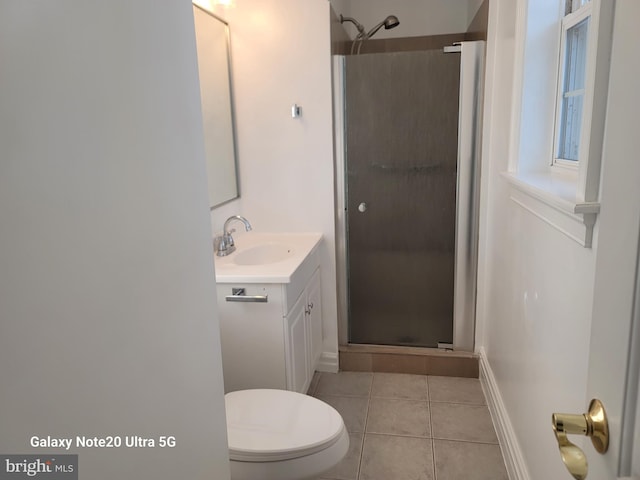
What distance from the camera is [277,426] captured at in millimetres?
1595

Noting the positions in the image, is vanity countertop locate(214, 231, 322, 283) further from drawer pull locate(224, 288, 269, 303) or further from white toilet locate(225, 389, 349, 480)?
white toilet locate(225, 389, 349, 480)

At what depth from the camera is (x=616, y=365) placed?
58cm

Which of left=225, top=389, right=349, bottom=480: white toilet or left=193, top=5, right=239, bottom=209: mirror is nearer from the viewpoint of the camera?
left=225, top=389, right=349, bottom=480: white toilet

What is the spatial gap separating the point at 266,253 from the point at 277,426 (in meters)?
1.11

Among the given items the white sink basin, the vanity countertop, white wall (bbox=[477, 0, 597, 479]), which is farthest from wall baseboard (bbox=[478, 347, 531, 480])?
the white sink basin

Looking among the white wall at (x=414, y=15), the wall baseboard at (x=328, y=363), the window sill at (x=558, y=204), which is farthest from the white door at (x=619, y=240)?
the white wall at (x=414, y=15)

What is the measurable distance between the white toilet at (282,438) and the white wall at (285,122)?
41.8 inches

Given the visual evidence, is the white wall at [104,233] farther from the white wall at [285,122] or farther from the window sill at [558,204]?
the white wall at [285,122]

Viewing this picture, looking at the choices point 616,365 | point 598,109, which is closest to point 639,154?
point 616,365

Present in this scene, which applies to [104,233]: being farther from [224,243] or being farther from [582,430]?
[224,243]

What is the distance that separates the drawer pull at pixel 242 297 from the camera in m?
2.05

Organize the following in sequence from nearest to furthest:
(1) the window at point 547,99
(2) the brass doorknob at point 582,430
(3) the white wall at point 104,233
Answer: (3) the white wall at point 104,233, (2) the brass doorknob at point 582,430, (1) the window at point 547,99

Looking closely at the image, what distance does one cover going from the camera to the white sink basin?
8.00ft

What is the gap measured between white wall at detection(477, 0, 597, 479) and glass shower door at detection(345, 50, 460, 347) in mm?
223
